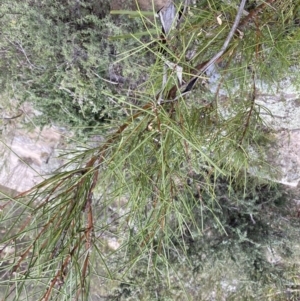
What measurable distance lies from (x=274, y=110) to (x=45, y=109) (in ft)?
3.73

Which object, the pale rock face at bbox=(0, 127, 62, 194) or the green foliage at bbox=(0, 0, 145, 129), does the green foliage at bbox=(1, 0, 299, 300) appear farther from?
the pale rock face at bbox=(0, 127, 62, 194)

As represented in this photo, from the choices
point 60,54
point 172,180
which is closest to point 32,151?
point 60,54

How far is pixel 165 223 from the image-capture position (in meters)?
0.87

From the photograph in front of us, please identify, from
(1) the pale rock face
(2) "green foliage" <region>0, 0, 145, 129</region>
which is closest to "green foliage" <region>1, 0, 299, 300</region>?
(2) "green foliage" <region>0, 0, 145, 129</region>

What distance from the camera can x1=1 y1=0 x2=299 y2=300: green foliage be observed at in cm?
77

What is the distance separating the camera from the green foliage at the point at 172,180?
77cm

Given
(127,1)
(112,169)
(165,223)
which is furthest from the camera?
(127,1)

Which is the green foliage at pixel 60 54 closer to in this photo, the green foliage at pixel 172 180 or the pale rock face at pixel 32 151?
the green foliage at pixel 172 180

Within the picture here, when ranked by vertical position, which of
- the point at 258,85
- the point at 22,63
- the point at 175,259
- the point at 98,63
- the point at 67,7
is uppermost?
the point at 67,7

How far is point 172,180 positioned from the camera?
2.90 feet

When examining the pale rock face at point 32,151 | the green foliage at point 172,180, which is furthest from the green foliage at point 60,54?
the pale rock face at point 32,151

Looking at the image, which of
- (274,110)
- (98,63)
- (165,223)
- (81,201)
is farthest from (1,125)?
(274,110)

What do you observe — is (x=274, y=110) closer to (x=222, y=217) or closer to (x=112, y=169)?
(x=222, y=217)

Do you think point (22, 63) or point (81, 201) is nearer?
point (81, 201)
